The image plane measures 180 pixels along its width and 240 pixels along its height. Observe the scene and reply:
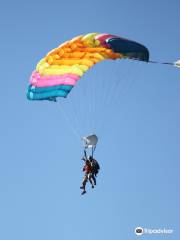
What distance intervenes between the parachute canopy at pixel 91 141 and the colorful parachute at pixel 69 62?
6.32ft

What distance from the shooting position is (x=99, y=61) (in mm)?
29594

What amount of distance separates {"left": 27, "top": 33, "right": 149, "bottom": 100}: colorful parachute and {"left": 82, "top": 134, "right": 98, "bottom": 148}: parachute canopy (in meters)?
1.93

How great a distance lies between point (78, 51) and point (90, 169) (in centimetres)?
468

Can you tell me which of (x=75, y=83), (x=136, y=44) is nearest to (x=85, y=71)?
(x=75, y=83)

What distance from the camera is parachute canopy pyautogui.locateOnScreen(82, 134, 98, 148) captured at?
2911cm

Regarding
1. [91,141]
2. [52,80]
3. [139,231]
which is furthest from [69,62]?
[139,231]

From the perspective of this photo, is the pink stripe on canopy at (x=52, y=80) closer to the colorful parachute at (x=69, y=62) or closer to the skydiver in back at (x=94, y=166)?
the colorful parachute at (x=69, y=62)

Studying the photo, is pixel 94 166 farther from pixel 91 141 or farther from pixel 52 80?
pixel 52 80

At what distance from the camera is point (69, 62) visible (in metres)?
30.2

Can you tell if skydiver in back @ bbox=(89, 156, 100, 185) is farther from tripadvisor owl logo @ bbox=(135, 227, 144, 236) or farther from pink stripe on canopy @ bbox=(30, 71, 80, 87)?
tripadvisor owl logo @ bbox=(135, 227, 144, 236)

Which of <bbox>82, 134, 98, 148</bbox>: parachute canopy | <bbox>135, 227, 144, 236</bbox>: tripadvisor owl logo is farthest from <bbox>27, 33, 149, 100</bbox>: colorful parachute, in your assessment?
<bbox>135, 227, 144, 236</bbox>: tripadvisor owl logo

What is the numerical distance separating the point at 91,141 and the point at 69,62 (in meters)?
3.37

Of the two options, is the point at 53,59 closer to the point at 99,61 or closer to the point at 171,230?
the point at 99,61

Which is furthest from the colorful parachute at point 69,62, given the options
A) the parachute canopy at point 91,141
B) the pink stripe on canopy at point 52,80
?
Result: the parachute canopy at point 91,141
